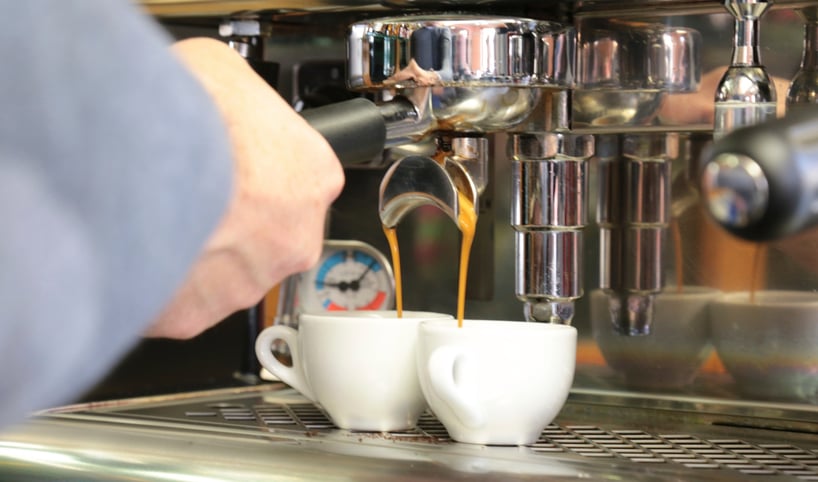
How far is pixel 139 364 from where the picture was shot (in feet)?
2.88

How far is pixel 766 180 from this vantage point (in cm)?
34

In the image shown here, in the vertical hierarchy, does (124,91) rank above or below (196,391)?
above

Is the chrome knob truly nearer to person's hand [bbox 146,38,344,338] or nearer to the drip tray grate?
person's hand [bbox 146,38,344,338]

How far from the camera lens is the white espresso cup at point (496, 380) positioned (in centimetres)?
63

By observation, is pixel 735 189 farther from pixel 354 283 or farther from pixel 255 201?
pixel 354 283

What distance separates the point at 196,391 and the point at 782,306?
1.22 ft

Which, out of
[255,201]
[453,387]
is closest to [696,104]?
[453,387]

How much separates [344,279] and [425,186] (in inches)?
8.6

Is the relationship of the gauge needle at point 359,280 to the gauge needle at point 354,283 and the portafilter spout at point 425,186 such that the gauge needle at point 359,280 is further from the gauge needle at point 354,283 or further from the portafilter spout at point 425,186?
the portafilter spout at point 425,186

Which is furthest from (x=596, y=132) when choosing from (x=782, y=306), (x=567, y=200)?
(x=782, y=306)

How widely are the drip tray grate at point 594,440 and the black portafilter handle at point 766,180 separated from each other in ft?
0.85

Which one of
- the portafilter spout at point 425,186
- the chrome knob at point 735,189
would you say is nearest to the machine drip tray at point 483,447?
the portafilter spout at point 425,186

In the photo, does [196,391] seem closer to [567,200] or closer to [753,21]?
[567,200]

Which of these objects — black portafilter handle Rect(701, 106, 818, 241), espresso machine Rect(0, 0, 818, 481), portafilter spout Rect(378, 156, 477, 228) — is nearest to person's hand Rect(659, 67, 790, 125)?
espresso machine Rect(0, 0, 818, 481)
